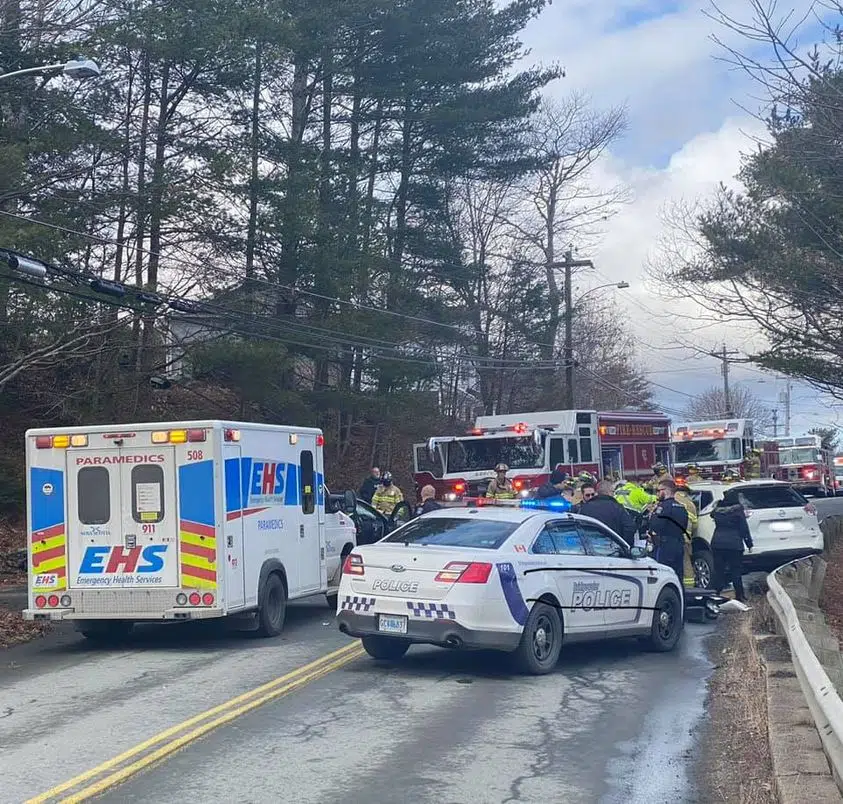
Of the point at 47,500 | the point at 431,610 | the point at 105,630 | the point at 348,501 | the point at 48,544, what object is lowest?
the point at 105,630

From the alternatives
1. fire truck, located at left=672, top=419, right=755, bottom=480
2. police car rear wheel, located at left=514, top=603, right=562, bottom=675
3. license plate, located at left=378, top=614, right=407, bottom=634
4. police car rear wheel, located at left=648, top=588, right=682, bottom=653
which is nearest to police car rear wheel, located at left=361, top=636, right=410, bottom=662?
license plate, located at left=378, top=614, right=407, bottom=634

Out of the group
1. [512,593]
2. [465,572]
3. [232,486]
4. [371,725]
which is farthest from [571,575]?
[232,486]

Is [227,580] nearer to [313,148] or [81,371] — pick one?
[81,371]

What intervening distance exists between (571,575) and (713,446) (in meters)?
23.0

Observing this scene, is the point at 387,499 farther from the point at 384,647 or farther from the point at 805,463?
the point at 805,463

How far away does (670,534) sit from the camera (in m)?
14.3

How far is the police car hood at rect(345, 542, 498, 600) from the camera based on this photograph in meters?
10.2

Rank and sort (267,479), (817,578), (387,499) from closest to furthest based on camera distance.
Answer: (267,479)
(817,578)
(387,499)

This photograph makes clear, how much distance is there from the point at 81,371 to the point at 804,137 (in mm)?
19516

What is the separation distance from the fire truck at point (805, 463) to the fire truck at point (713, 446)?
44.1 feet

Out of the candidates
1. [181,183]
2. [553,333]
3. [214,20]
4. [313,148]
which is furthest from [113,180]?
[553,333]

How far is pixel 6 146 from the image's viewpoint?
21766 millimetres

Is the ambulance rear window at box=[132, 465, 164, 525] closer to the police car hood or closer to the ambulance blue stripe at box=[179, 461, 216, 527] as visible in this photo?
the ambulance blue stripe at box=[179, 461, 216, 527]

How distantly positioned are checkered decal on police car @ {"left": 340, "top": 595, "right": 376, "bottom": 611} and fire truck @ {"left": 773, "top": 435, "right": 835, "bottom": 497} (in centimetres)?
3757
